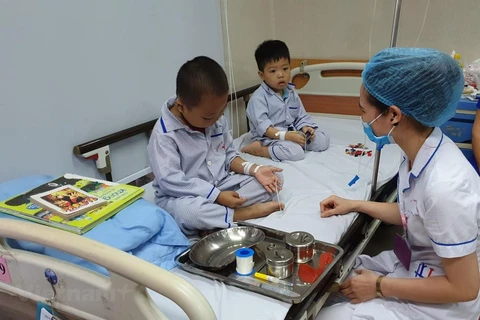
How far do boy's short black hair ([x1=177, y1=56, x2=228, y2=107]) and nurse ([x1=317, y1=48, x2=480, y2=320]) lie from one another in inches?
23.1

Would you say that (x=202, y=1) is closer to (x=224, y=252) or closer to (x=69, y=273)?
(x=224, y=252)

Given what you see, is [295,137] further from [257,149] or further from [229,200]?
[229,200]

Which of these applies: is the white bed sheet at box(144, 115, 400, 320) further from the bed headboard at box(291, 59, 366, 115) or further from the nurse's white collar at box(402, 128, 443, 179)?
the nurse's white collar at box(402, 128, 443, 179)

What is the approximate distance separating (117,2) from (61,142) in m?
0.76

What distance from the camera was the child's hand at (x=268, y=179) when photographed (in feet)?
6.33

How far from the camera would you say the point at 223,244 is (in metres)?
1.59

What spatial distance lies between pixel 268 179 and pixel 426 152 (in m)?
0.81

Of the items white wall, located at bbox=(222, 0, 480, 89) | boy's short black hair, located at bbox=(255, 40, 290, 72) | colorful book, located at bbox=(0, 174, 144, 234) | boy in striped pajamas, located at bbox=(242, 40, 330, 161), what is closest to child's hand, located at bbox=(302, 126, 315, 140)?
boy in striped pajamas, located at bbox=(242, 40, 330, 161)

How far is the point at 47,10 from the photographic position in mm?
1763

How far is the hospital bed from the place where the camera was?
0.94 metres

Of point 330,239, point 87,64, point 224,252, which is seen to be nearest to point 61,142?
point 87,64

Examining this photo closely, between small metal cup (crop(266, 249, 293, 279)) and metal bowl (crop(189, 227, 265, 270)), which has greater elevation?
small metal cup (crop(266, 249, 293, 279))

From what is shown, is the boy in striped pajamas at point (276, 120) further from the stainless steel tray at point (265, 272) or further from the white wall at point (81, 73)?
the stainless steel tray at point (265, 272)

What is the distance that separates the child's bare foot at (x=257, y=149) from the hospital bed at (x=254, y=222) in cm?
5
